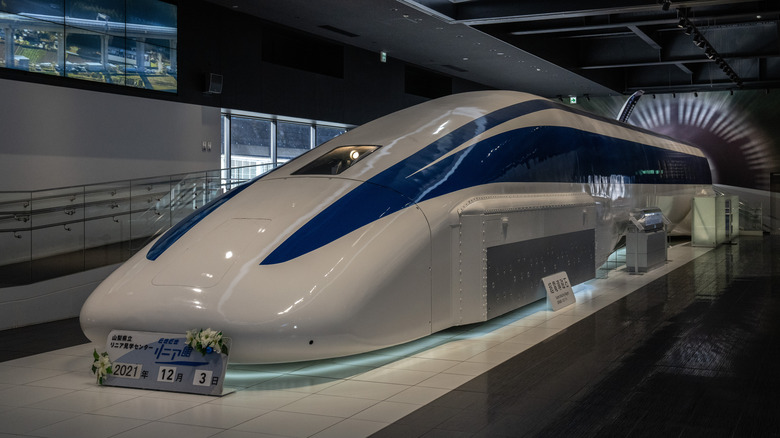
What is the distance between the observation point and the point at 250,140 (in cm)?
1772

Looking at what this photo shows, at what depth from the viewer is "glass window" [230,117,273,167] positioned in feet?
56.4

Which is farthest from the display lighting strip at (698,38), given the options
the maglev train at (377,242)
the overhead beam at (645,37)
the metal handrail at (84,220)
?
the metal handrail at (84,220)

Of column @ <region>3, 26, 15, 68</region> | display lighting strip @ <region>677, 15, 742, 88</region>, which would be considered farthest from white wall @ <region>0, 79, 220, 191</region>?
display lighting strip @ <region>677, 15, 742, 88</region>

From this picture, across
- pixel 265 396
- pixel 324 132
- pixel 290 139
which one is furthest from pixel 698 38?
pixel 265 396

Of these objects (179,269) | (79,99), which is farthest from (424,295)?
(79,99)

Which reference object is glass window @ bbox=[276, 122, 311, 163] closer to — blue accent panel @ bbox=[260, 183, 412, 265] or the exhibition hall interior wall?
the exhibition hall interior wall

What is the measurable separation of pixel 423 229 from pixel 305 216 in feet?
3.26

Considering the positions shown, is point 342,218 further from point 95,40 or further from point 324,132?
point 324,132

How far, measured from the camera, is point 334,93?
1914cm

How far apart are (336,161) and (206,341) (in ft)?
7.78

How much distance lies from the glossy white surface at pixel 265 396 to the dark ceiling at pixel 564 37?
30.0ft

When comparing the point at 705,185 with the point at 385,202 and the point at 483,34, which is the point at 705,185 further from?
the point at 385,202

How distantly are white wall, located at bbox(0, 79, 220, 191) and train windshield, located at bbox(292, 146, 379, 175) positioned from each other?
21.3ft

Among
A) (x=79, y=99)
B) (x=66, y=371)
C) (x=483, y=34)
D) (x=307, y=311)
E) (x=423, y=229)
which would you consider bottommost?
(x=66, y=371)
